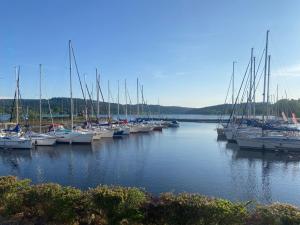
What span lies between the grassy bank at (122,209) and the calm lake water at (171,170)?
42.8 ft

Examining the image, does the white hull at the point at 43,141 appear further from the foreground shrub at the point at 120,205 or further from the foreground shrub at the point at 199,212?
the foreground shrub at the point at 199,212

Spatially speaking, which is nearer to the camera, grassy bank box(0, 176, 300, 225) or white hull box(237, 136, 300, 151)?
grassy bank box(0, 176, 300, 225)

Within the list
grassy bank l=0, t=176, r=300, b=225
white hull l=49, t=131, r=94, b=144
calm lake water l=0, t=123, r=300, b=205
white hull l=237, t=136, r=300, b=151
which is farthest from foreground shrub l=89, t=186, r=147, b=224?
white hull l=49, t=131, r=94, b=144

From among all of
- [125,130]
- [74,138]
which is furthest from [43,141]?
[125,130]

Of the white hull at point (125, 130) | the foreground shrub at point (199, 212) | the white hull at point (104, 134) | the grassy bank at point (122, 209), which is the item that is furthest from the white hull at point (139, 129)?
the foreground shrub at point (199, 212)

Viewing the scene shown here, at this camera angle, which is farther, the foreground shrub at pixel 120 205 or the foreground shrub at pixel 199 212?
the foreground shrub at pixel 120 205

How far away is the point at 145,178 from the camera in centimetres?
2708

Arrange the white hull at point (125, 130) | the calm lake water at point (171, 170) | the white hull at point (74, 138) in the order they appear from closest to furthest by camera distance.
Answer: the calm lake water at point (171, 170) < the white hull at point (74, 138) < the white hull at point (125, 130)

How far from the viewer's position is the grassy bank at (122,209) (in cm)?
834

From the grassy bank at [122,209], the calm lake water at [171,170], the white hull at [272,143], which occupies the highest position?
the grassy bank at [122,209]

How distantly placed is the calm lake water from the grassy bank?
13.0m

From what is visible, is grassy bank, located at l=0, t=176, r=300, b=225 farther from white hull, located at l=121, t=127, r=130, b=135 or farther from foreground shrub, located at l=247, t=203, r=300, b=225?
white hull, located at l=121, t=127, r=130, b=135

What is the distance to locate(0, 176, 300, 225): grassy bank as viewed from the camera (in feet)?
27.4

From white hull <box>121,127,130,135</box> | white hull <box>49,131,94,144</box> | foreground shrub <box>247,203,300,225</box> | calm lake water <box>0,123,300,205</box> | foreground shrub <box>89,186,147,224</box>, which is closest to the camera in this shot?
foreground shrub <box>247,203,300,225</box>
